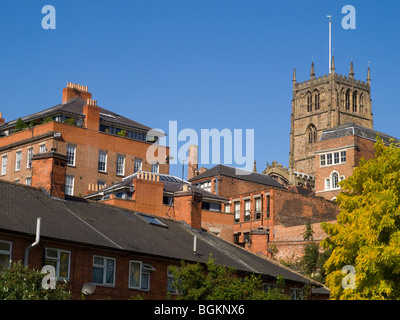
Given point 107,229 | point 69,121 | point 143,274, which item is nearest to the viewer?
point 143,274

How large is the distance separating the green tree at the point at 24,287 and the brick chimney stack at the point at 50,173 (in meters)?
12.3

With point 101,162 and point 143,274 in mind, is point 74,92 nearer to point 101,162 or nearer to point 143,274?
point 101,162

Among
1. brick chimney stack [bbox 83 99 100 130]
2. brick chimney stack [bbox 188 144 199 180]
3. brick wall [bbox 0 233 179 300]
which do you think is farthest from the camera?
brick chimney stack [bbox 188 144 199 180]

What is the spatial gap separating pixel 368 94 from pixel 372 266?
457 ft

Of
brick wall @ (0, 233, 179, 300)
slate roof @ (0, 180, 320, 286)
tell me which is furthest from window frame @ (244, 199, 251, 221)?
brick wall @ (0, 233, 179, 300)

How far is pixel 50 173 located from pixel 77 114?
1728 inches

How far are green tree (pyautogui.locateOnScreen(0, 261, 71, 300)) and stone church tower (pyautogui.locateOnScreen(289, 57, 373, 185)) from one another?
140528 mm

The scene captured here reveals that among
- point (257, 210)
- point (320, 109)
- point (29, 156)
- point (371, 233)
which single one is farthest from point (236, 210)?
point (320, 109)

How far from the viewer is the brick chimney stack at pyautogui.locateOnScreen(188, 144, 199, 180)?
351 feet

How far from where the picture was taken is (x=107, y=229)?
123 ft

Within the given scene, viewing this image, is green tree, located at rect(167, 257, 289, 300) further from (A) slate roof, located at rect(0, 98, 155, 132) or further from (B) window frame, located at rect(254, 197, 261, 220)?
(B) window frame, located at rect(254, 197, 261, 220)

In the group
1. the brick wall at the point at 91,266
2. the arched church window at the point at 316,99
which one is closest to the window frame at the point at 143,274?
the brick wall at the point at 91,266
